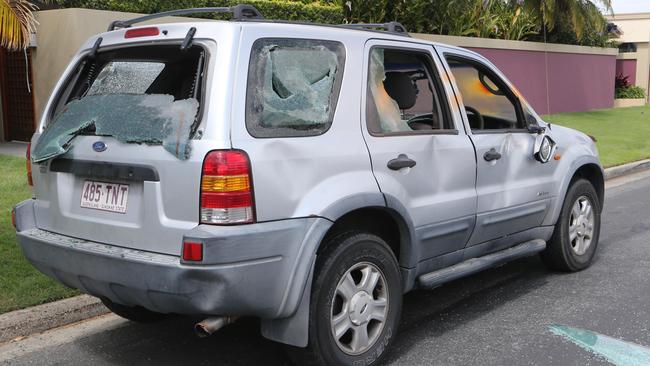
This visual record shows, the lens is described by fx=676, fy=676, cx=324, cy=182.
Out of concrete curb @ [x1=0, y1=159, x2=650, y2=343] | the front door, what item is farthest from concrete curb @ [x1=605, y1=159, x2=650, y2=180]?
the front door

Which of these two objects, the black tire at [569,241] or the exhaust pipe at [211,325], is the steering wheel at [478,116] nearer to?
the black tire at [569,241]

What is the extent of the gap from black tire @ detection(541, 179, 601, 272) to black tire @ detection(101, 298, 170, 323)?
3125 mm

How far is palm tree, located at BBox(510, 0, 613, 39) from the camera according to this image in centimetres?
2306

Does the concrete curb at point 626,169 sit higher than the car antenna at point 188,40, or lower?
lower

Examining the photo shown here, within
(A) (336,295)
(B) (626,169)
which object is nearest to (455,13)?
(B) (626,169)

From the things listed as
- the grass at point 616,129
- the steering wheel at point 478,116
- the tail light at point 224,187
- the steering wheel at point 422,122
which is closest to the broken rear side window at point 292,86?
the tail light at point 224,187

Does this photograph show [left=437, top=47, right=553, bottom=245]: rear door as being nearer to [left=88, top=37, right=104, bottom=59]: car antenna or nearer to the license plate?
[left=88, top=37, right=104, bottom=59]: car antenna

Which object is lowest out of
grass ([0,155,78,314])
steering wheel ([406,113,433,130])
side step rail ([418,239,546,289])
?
grass ([0,155,78,314])

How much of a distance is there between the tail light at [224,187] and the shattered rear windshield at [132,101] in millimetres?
156

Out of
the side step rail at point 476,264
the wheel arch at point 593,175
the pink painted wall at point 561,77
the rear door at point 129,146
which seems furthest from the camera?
the pink painted wall at point 561,77

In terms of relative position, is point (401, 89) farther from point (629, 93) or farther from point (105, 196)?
point (629, 93)

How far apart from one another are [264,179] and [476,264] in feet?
6.38

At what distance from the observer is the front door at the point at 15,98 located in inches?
512

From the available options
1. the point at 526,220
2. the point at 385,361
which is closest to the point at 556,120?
the point at 526,220
